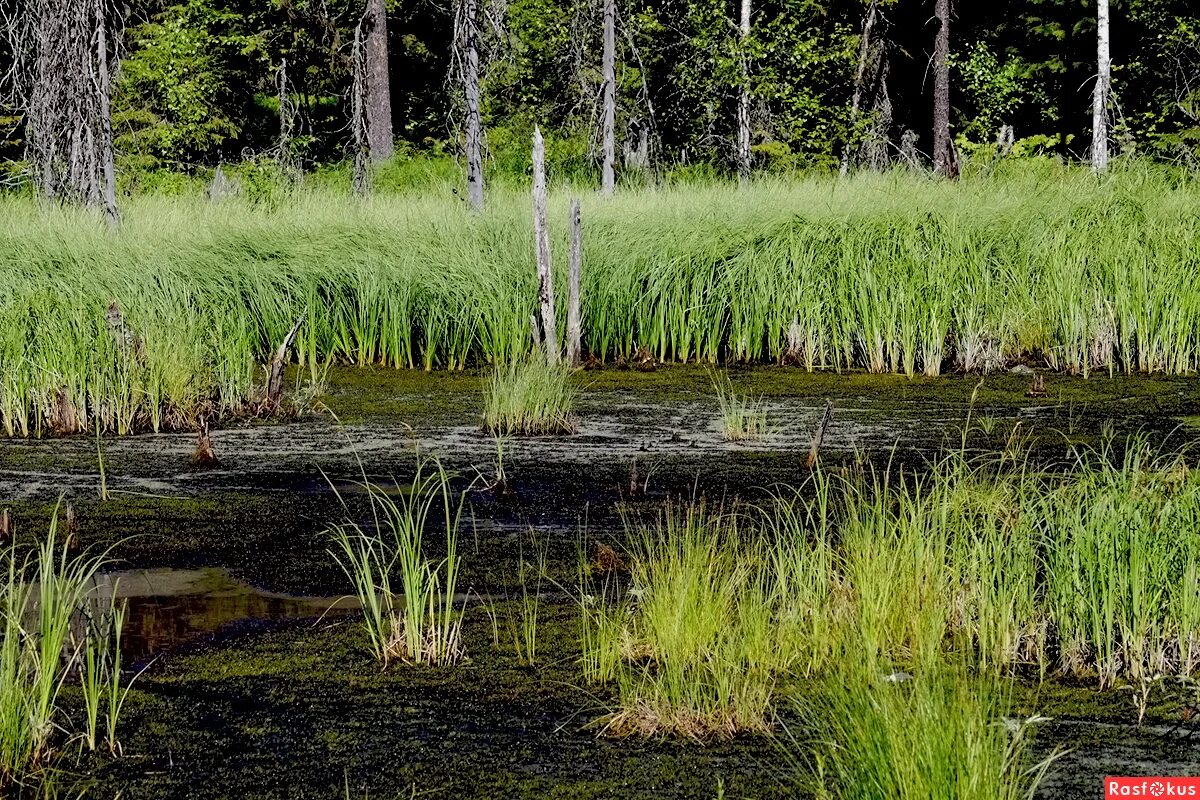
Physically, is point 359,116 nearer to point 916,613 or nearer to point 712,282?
point 712,282

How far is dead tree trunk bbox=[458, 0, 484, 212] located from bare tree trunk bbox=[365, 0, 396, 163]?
892cm

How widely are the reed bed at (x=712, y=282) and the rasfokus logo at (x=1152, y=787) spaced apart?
6286mm

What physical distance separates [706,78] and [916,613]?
70.6 feet

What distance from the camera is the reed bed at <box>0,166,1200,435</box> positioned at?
9930 millimetres

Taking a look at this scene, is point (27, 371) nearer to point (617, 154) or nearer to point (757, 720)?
point (757, 720)

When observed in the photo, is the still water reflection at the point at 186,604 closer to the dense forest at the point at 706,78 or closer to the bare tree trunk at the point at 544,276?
the bare tree trunk at the point at 544,276

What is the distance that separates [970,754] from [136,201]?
15930mm

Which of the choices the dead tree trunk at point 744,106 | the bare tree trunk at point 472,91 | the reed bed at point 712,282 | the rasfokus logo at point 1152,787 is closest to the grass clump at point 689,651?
the rasfokus logo at point 1152,787

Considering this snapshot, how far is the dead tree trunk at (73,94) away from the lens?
1359cm

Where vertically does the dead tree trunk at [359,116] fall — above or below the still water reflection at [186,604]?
above

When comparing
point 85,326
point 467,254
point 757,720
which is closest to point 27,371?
point 85,326

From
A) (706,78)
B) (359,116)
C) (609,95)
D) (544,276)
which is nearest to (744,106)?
(706,78)

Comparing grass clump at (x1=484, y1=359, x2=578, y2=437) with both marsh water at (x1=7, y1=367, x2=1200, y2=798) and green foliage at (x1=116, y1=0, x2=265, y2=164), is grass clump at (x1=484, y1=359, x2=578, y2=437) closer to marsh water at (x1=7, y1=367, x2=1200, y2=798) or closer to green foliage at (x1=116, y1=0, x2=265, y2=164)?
marsh water at (x1=7, y1=367, x2=1200, y2=798)

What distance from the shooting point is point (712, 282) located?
11.0m
